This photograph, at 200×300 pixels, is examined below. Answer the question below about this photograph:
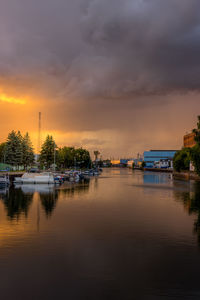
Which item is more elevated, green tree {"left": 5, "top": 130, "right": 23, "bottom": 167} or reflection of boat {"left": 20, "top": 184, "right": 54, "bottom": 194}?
green tree {"left": 5, "top": 130, "right": 23, "bottom": 167}

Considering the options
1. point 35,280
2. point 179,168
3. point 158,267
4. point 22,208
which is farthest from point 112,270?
point 179,168

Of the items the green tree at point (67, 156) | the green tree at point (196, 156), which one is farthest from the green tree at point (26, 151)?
the green tree at point (196, 156)

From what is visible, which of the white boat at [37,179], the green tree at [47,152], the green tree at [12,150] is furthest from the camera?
the green tree at [47,152]

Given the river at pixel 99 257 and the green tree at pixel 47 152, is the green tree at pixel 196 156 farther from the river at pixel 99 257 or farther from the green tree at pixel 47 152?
the green tree at pixel 47 152

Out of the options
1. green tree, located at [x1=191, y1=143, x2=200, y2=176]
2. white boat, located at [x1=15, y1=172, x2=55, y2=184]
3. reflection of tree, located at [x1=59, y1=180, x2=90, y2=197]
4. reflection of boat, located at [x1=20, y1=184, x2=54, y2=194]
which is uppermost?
green tree, located at [x1=191, y1=143, x2=200, y2=176]

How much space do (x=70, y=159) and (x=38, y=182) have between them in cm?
11094

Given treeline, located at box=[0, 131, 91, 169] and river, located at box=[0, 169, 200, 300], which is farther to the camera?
treeline, located at box=[0, 131, 91, 169]

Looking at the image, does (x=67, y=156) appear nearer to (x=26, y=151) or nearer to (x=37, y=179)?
(x=26, y=151)

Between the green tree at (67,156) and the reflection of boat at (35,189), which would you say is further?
the green tree at (67,156)

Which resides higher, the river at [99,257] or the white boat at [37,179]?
the white boat at [37,179]

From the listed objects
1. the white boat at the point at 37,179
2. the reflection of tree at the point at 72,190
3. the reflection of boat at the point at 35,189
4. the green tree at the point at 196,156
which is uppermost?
the green tree at the point at 196,156

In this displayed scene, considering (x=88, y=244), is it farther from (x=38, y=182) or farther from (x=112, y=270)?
(x=38, y=182)

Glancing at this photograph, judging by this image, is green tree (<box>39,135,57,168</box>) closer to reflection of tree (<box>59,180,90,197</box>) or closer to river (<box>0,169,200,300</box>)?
reflection of tree (<box>59,180,90,197</box>)

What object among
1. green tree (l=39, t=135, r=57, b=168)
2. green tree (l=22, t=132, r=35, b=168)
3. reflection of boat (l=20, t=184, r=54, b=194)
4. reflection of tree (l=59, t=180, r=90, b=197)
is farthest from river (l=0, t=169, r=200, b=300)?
green tree (l=39, t=135, r=57, b=168)
